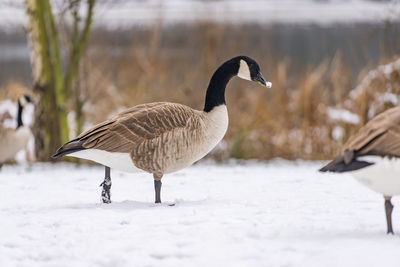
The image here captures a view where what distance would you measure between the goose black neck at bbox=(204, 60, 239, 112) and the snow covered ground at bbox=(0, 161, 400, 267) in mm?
1059

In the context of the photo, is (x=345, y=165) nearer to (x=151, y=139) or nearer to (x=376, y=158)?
(x=376, y=158)

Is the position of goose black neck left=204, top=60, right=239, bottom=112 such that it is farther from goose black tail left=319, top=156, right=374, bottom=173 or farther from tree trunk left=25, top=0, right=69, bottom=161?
tree trunk left=25, top=0, right=69, bottom=161

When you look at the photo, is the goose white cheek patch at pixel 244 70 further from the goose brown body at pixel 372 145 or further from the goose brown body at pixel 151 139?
the goose brown body at pixel 372 145

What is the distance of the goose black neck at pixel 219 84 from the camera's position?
611 centimetres

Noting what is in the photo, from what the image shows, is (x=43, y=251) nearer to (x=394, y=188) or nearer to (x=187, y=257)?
(x=187, y=257)

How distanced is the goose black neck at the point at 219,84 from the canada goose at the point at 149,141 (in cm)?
25

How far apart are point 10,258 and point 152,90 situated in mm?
6643

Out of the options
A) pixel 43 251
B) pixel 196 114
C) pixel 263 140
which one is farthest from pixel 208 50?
pixel 43 251

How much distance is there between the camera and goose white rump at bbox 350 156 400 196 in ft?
13.4

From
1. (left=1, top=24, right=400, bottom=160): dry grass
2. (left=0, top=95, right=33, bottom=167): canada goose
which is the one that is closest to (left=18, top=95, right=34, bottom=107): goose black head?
(left=0, top=95, right=33, bottom=167): canada goose

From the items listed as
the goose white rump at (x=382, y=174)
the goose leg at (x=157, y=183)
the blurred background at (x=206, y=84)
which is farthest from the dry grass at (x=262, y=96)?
the goose white rump at (x=382, y=174)

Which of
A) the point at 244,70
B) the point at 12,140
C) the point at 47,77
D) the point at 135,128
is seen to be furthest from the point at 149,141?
the point at 47,77

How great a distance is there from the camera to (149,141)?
5543 mm

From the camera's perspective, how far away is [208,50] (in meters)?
11.5
